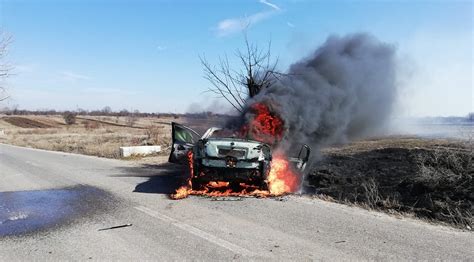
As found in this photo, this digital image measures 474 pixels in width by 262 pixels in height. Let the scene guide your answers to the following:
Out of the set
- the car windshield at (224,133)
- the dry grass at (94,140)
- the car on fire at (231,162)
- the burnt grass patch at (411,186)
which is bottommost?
the dry grass at (94,140)

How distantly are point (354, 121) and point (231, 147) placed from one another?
907cm

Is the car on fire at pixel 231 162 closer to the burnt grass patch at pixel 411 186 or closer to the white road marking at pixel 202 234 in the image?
the white road marking at pixel 202 234

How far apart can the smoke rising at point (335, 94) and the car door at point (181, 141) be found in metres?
1.52

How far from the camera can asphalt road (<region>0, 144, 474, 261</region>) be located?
4.85 m

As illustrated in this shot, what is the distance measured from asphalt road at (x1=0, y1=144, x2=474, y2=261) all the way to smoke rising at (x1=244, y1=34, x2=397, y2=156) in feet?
11.4

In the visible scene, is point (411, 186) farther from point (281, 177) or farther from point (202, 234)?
point (202, 234)

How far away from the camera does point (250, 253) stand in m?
4.79

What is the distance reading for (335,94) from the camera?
13578 mm

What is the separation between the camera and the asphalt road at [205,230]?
485cm

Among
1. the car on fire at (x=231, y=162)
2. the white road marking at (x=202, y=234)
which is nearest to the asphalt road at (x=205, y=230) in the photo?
the white road marking at (x=202, y=234)

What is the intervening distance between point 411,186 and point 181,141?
18.1 feet

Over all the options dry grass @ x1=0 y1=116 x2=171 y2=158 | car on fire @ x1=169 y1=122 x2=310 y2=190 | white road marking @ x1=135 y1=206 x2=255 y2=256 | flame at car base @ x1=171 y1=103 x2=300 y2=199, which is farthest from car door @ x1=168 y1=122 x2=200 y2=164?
dry grass @ x1=0 y1=116 x2=171 y2=158

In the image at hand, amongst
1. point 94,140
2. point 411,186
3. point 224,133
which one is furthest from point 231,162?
point 94,140

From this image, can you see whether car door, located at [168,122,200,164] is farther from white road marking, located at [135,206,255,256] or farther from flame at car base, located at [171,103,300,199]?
white road marking, located at [135,206,255,256]
